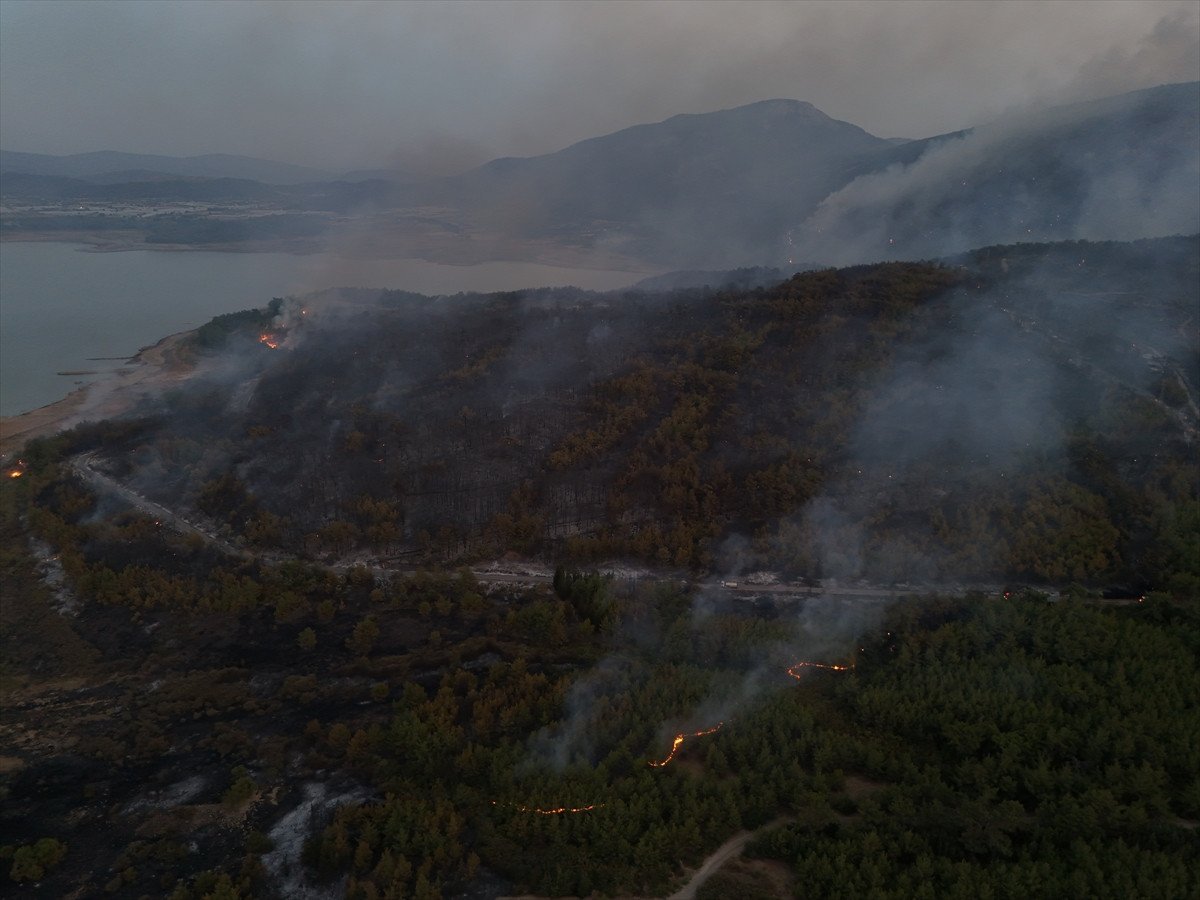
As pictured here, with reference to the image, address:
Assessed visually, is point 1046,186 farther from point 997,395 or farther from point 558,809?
point 558,809

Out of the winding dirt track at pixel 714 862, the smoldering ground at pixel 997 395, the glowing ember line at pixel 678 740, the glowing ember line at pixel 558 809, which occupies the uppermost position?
the smoldering ground at pixel 997 395

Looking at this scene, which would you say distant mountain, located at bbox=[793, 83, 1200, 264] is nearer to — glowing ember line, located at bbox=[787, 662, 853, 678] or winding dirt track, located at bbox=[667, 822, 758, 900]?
glowing ember line, located at bbox=[787, 662, 853, 678]

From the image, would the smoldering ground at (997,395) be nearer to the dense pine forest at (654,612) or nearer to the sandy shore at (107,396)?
the dense pine forest at (654,612)

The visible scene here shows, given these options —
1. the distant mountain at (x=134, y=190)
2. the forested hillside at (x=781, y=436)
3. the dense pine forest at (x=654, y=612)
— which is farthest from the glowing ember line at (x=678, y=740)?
the distant mountain at (x=134, y=190)

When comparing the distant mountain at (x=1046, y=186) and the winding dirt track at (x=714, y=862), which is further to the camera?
the distant mountain at (x=1046, y=186)

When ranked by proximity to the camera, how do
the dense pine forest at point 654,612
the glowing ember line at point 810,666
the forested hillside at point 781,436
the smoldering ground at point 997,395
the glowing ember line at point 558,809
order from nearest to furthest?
the dense pine forest at point 654,612
the glowing ember line at point 558,809
the glowing ember line at point 810,666
the forested hillside at point 781,436
the smoldering ground at point 997,395

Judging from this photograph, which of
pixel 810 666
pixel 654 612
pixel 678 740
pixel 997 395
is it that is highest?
pixel 997 395

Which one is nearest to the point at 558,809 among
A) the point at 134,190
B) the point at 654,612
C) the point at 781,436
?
the point at 654,612
